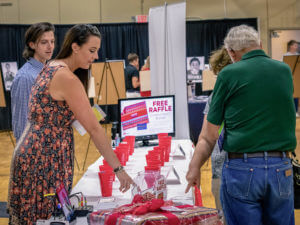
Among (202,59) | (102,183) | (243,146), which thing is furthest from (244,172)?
(202,59)

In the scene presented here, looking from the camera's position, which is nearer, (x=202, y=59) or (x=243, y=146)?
(x=243, y=146)

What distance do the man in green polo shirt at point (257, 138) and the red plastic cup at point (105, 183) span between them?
52 centimetres

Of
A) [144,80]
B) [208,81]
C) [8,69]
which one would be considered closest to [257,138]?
[144,80]

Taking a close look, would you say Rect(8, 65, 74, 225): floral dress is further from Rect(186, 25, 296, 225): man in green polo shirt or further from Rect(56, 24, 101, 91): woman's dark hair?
Rect(186, 25, 296, 225): man in green polo shirt

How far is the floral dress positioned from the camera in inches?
69.0

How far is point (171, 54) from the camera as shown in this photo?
373 centimetres

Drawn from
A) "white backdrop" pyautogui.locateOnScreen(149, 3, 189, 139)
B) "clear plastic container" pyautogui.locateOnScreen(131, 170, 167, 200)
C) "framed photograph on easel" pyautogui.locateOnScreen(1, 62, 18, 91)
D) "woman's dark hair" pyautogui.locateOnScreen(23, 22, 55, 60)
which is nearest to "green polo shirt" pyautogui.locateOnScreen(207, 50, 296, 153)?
"clear plastic container" pyautogui.locateOnScreen(131, 170, 167, 200)

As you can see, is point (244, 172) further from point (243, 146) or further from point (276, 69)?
point (276, 69)

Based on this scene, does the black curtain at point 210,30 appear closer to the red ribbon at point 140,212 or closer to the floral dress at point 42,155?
the floral dress at point 42,155

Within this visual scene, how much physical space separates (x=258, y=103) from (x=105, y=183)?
761mm

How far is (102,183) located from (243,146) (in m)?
0.65

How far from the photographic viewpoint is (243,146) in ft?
5.23

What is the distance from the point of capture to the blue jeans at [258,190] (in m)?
1.57

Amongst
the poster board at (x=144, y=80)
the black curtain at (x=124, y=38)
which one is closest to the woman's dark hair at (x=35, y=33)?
the poster board at (x=144, y=80)
